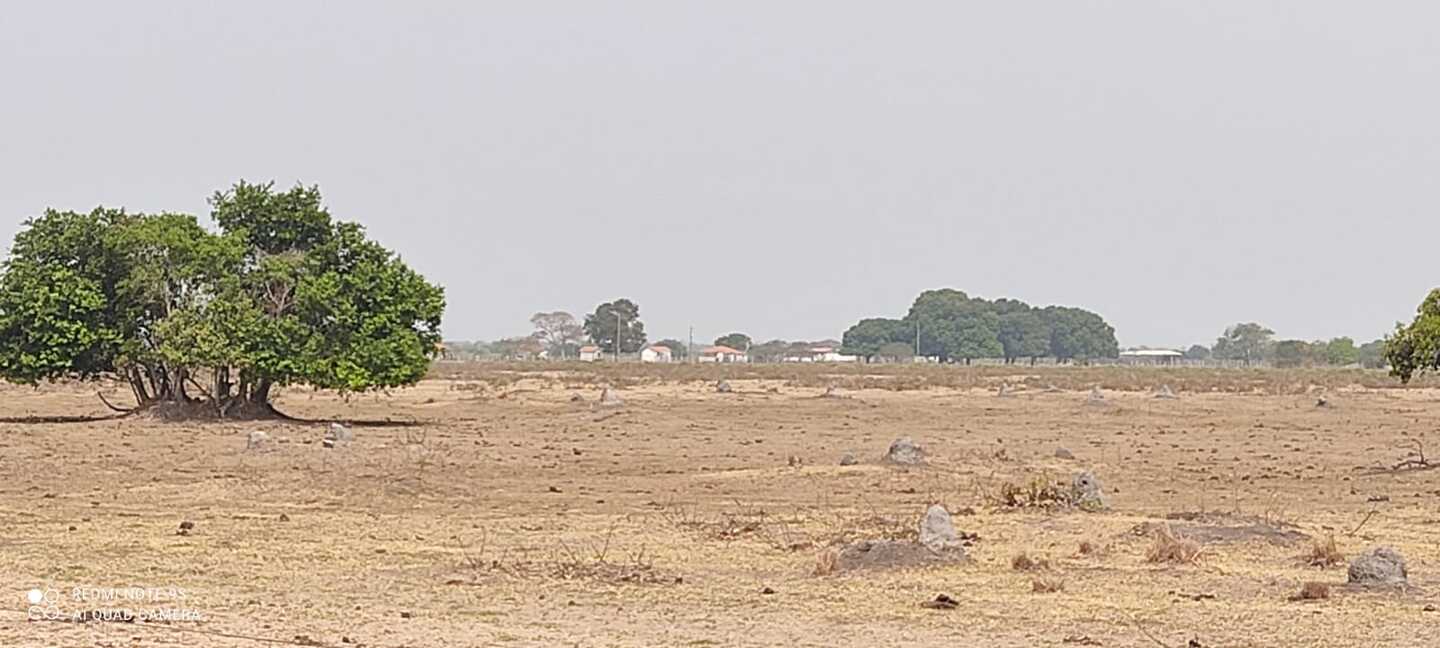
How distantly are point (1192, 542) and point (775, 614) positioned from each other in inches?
194

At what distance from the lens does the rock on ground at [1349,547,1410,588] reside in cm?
1466

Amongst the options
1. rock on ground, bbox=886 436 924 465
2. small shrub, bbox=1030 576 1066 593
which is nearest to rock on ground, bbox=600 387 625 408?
rock on ground, bbox=886 436 924 465

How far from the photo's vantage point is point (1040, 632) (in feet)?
42.4

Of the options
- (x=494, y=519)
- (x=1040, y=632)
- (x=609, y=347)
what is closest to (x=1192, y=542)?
(x=1040, y=632)

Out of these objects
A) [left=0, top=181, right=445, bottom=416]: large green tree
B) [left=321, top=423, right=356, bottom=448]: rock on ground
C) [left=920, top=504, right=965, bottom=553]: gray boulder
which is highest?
[left=0, top=181, right=445, bottom=416]: large green tree

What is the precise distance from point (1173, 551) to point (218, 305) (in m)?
26.4

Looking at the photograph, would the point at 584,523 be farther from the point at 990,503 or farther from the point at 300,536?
the point at 990,503

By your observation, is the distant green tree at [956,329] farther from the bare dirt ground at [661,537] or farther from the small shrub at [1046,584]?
the small shrub at [1046,584]

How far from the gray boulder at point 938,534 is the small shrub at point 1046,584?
45.5 inches

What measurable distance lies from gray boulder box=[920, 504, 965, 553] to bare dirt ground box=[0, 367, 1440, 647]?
0.43 m

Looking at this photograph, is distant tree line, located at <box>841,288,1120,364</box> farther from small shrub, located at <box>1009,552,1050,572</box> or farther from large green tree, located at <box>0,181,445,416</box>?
small shrub, located at <box>1009,552,1050,572</box>

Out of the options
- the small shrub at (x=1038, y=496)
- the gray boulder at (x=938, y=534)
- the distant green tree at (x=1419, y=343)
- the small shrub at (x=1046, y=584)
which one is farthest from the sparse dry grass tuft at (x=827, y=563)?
the distant green tree at (x=1419, y=343)

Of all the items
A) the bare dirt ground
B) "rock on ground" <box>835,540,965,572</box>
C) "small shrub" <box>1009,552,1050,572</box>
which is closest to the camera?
the bare dirt ground

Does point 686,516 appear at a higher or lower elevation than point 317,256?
lower
